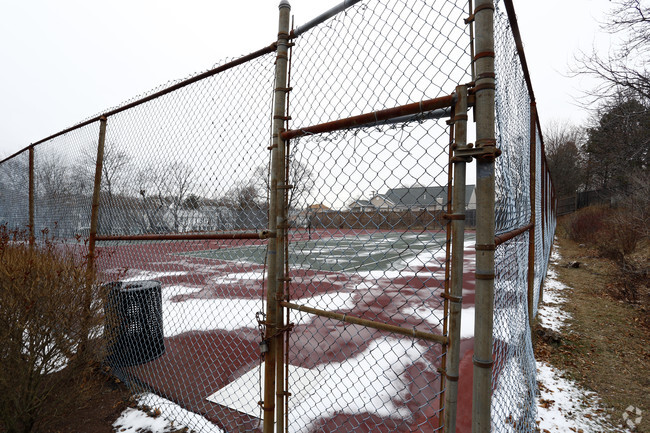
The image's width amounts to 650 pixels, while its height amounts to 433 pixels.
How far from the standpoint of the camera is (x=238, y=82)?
7.91ft

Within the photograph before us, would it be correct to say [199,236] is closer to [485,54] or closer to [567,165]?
[485,54]

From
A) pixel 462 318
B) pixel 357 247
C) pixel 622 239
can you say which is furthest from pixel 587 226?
pixel 357 247

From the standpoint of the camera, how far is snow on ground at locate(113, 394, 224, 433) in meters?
2.73

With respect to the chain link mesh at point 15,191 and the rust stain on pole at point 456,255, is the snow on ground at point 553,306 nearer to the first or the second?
the rust stain on pole at point 456,255

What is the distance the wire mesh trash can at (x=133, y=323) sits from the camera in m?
3.66

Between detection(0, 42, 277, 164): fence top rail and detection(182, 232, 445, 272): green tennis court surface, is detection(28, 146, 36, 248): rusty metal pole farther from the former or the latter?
detection(182, 232, 445, 272): green tennis court surface

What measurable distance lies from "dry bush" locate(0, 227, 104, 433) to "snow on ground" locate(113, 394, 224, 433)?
17.5 inches

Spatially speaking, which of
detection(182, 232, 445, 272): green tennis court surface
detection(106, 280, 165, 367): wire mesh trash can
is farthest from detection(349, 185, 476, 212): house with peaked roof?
detection(106, 280, 165, 367): wire mesh trash can

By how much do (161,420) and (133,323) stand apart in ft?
4.38

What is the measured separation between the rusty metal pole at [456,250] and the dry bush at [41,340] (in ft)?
10.1

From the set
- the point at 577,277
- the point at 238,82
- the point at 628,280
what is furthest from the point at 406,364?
the point at 577,277

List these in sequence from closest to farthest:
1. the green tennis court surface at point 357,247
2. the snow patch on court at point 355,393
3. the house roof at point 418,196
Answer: the house roof at point 418,196 → the green tennis court surface at point 357,247 → the snow patch on court at point 355,393

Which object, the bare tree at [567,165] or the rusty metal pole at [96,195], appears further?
the bare tree at [567,165]

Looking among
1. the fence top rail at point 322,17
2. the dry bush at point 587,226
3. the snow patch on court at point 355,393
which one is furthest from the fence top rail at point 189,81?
the dry bush at point 587,226
